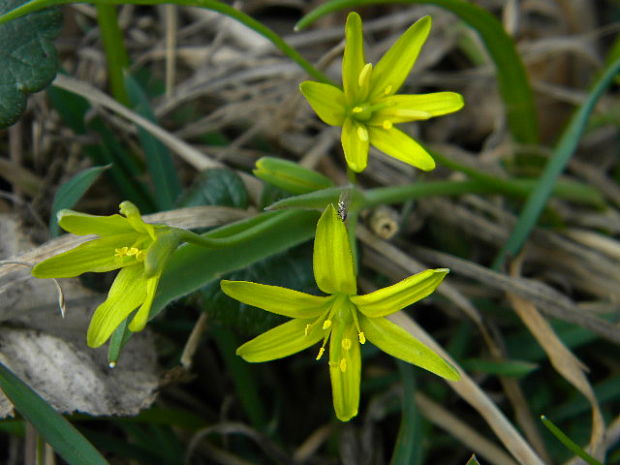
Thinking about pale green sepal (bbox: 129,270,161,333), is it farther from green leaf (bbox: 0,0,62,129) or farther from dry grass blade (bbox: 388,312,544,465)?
dry grass blade (bbox: 388,312,544,465)

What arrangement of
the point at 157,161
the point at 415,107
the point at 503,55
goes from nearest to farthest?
1. the point at 415,107
2. the point at 157,161
3. the point at 503,55

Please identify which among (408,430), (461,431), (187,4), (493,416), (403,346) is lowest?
(461,431)

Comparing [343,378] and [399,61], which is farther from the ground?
[399,61]

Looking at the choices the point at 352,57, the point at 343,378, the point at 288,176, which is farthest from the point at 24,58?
the point at 343,378

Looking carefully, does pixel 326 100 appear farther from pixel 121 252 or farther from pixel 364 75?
pixel 121 252

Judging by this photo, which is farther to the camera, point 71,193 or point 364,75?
point 71,193

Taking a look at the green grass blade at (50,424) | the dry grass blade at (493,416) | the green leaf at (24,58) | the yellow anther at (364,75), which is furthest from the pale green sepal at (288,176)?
the green grass blade at (50,424)

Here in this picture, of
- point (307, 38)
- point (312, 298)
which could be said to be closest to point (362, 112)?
point (312, 298)

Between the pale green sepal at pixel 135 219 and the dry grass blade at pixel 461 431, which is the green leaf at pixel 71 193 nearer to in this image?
the pale green sepal at pixel 135 219
